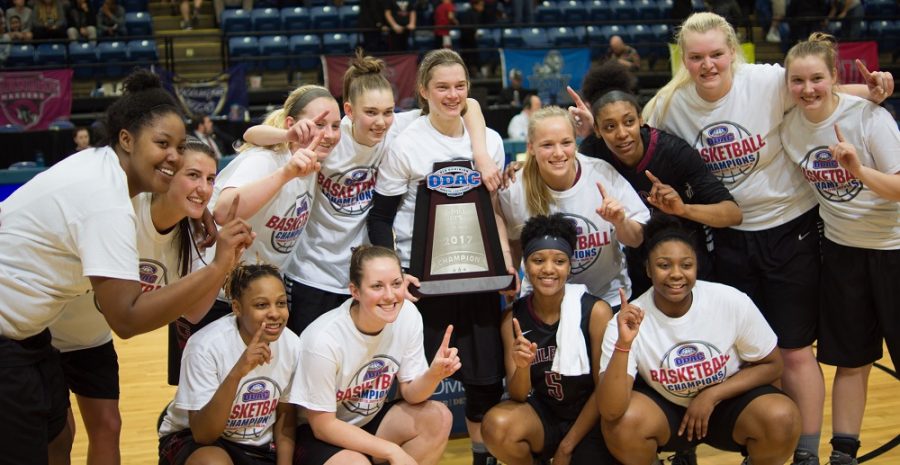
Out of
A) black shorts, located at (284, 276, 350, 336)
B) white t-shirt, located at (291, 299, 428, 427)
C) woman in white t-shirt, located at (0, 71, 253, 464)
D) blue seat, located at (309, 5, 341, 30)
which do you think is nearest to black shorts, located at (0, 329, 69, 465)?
woman in white t-shirt, located at (0, 71, 253, 464)

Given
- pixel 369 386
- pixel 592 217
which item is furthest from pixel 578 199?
pixel 369 386

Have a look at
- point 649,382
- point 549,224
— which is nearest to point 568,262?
point 549,224

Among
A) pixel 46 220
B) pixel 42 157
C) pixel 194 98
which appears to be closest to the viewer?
pixel 46 220

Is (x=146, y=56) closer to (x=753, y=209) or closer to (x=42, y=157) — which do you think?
(x=42, y=157)

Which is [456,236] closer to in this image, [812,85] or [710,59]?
[710,59]

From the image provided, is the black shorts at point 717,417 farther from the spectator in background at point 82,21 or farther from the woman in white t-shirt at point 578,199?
the spectator in background at point 82,21

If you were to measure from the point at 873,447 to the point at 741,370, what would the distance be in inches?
46.1

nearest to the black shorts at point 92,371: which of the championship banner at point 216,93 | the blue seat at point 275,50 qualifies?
the championship banner at point 216,93

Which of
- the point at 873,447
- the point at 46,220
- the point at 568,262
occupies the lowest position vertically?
the point at 873,447

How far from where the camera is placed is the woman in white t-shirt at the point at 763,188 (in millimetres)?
3676

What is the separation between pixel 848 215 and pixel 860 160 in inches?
8.8

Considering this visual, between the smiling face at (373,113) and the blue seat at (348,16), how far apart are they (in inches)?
407

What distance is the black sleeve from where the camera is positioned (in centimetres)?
364

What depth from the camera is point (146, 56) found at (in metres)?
12.8
